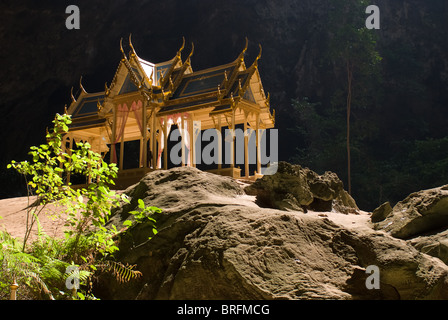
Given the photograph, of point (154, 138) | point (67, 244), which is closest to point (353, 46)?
point (154, 138)

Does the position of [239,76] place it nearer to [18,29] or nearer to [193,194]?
[193,194]

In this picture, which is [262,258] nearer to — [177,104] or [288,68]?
[177,104]

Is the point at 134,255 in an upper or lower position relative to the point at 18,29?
lower

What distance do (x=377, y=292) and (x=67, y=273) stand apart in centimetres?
347

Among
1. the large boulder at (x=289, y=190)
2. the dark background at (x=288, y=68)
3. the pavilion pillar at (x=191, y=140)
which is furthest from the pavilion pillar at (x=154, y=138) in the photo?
the dark background at (x=288, y=68)

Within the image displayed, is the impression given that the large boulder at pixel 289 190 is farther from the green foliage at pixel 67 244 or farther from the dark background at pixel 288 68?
the dark background at pixel 288 68

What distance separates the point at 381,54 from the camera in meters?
42.3

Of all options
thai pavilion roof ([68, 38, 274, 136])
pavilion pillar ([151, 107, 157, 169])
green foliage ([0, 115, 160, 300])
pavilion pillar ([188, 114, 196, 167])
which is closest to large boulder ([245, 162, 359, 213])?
green foliage ([0, 115, 160, 300])

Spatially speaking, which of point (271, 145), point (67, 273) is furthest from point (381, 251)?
point (271, 145)

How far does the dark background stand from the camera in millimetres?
33562

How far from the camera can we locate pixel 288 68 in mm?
43000

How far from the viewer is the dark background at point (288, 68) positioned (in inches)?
1321

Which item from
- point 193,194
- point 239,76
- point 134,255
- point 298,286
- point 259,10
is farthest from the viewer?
point 259,10
